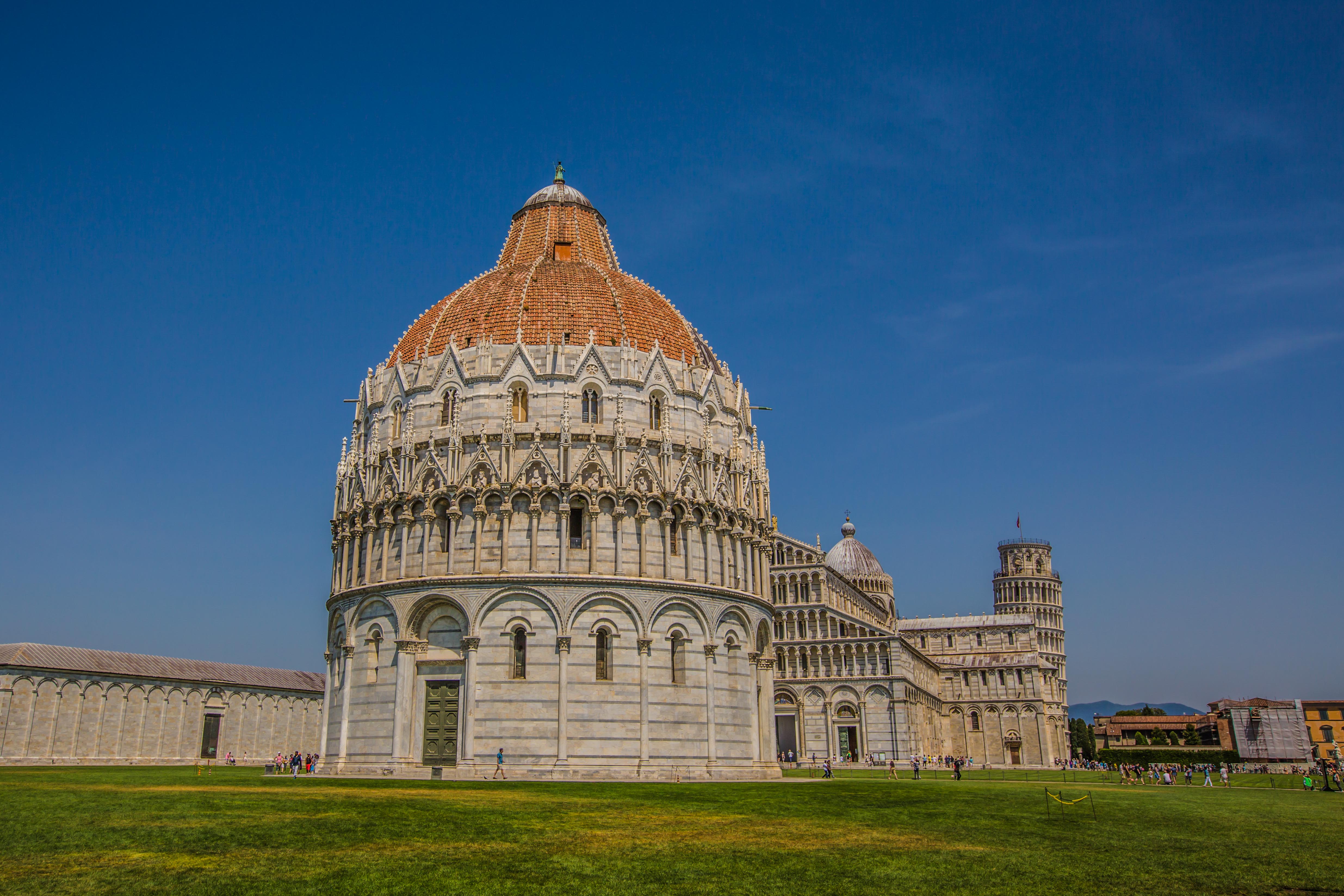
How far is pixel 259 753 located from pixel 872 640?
180 feet

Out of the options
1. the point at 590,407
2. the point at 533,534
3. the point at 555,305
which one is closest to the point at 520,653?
the point at 533,534

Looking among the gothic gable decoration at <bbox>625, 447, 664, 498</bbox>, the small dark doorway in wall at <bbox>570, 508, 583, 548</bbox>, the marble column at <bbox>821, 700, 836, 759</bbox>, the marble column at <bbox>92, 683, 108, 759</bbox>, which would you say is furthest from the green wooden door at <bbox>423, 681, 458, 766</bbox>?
the marble column at <bbox>821, 700, 836, 759</bbox>

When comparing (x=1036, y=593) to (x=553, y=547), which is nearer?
(x=553, y=547)

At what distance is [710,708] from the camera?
4666 cm

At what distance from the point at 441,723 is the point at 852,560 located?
93.6m

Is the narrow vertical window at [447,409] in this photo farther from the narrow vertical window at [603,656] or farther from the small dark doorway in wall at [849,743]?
the small dark doorway in wall at [849,743]

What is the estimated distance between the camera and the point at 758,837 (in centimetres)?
2128

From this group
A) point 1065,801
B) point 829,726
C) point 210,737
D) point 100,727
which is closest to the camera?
point 1065,801

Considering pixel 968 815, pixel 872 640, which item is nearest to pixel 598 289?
pixel 968 815

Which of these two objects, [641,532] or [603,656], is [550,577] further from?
[641,532]

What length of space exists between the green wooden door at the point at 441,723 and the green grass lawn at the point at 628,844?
35.3 feet

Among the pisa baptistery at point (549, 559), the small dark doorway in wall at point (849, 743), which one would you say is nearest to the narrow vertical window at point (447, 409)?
the pisa baptistery at point (549, 559)

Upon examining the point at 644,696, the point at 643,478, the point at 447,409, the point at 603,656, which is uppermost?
the point at 447,409

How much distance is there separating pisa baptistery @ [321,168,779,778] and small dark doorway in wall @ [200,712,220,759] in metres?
43.3
